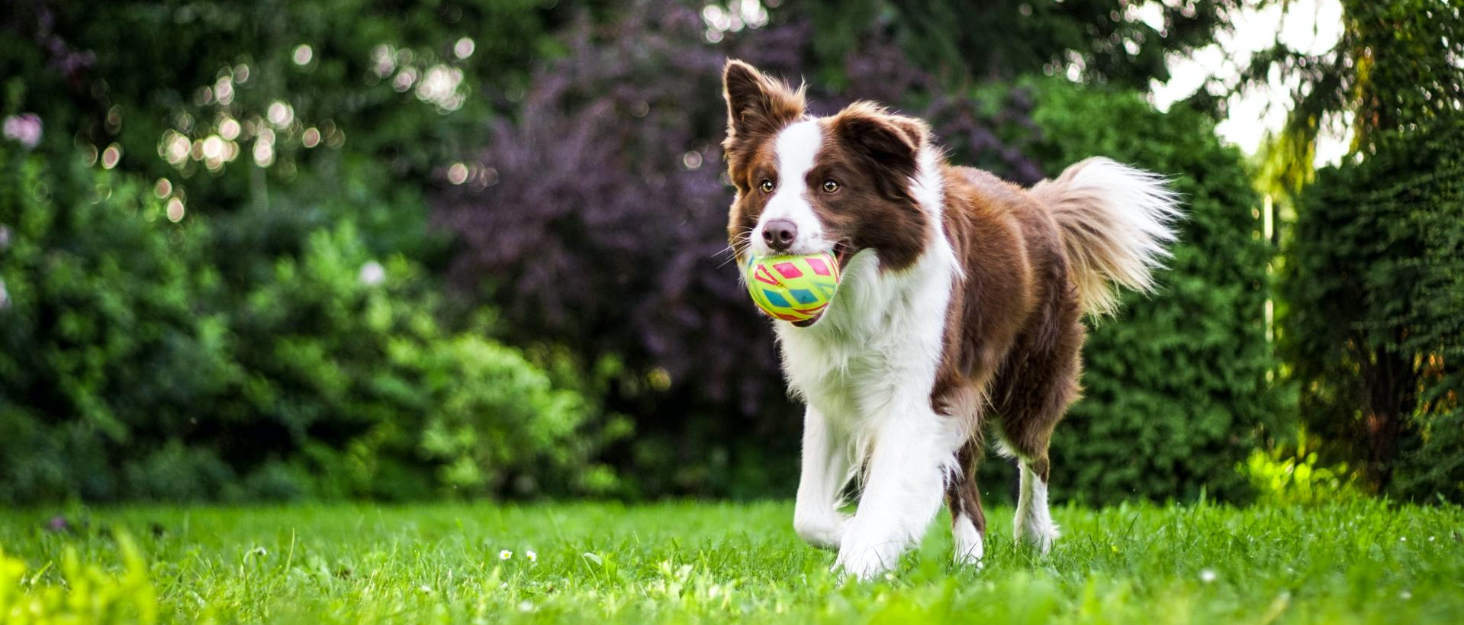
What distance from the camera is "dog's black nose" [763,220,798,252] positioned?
368 cm

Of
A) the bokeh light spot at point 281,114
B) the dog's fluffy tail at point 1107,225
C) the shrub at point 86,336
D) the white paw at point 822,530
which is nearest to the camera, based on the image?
the white paw at point 822,530

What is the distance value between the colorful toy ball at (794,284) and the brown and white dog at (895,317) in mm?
59

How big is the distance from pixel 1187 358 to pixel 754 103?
12.3 feet

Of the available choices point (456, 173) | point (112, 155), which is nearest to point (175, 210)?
point (112, 155)

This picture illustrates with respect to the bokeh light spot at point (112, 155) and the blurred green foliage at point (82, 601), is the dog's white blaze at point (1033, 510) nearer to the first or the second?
the blurred green foliage at point (82, 601)

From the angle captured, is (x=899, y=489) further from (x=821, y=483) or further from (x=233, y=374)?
(x=233, y=374)

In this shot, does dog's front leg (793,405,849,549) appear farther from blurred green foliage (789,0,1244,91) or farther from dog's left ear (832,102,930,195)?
blurred green foliage (789,0,1244,91)

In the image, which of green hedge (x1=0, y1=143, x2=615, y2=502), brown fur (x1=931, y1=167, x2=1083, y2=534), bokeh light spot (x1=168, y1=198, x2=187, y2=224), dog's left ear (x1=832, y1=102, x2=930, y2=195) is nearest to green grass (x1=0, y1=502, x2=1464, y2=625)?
brown fur (x1=931, y1=167, x2=1083, y2=534)

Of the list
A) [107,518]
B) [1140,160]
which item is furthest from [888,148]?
[107,518]

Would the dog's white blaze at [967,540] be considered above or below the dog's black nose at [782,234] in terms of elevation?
below

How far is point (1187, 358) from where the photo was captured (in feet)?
22.4

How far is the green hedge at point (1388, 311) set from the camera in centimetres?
515

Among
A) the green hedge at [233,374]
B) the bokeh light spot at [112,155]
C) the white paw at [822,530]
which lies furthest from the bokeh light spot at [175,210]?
the white paw at [822,530]

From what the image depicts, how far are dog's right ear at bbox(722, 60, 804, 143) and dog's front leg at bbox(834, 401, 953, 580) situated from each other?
1.06 m
